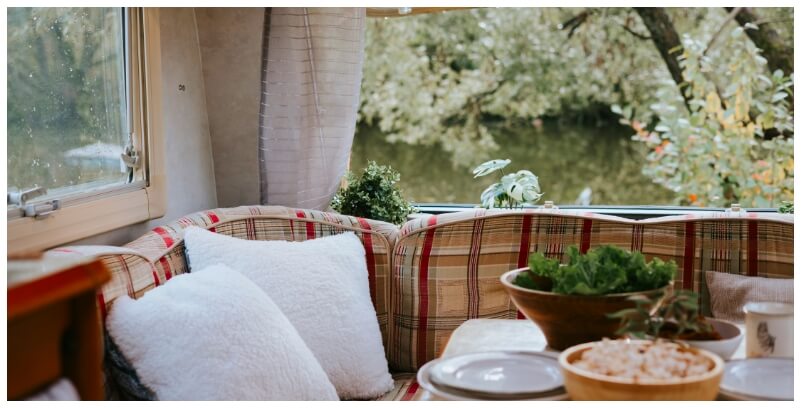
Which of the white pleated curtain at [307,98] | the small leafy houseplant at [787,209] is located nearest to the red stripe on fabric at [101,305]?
the white pleated curtain at [307,98]

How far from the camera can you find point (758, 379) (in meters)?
1.21

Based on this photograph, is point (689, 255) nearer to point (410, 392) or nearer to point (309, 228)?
point (410, 392)

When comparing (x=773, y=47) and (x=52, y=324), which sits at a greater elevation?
(x=773, y=47)

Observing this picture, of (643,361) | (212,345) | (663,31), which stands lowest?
(212,345)

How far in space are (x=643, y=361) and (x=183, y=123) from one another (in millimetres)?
1834

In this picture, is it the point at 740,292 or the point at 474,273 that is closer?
the point at 740,292

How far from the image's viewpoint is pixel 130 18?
2223 millimetres

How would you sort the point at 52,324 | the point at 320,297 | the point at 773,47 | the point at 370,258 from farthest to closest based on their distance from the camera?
the point at 773,47 < the point at 370,258 < the point at 320,297 < the point at 52,324

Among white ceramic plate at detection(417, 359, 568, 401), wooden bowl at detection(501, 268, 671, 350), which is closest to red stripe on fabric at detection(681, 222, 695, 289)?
wooden bowl at detection(501, 268, 671, 350)

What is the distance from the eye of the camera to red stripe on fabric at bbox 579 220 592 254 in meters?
2.27

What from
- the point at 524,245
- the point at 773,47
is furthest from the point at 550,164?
the point at 524,245

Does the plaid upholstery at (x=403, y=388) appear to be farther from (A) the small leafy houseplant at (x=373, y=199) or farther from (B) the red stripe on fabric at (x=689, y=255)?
(B) the red stripe on fabric at (x=689, y=255)

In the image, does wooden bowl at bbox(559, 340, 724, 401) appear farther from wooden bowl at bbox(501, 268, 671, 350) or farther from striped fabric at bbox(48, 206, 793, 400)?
striped fabric at bbox(48, 206, 793, 400)

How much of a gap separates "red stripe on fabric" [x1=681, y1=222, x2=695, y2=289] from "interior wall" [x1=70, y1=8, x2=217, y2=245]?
1434mm
